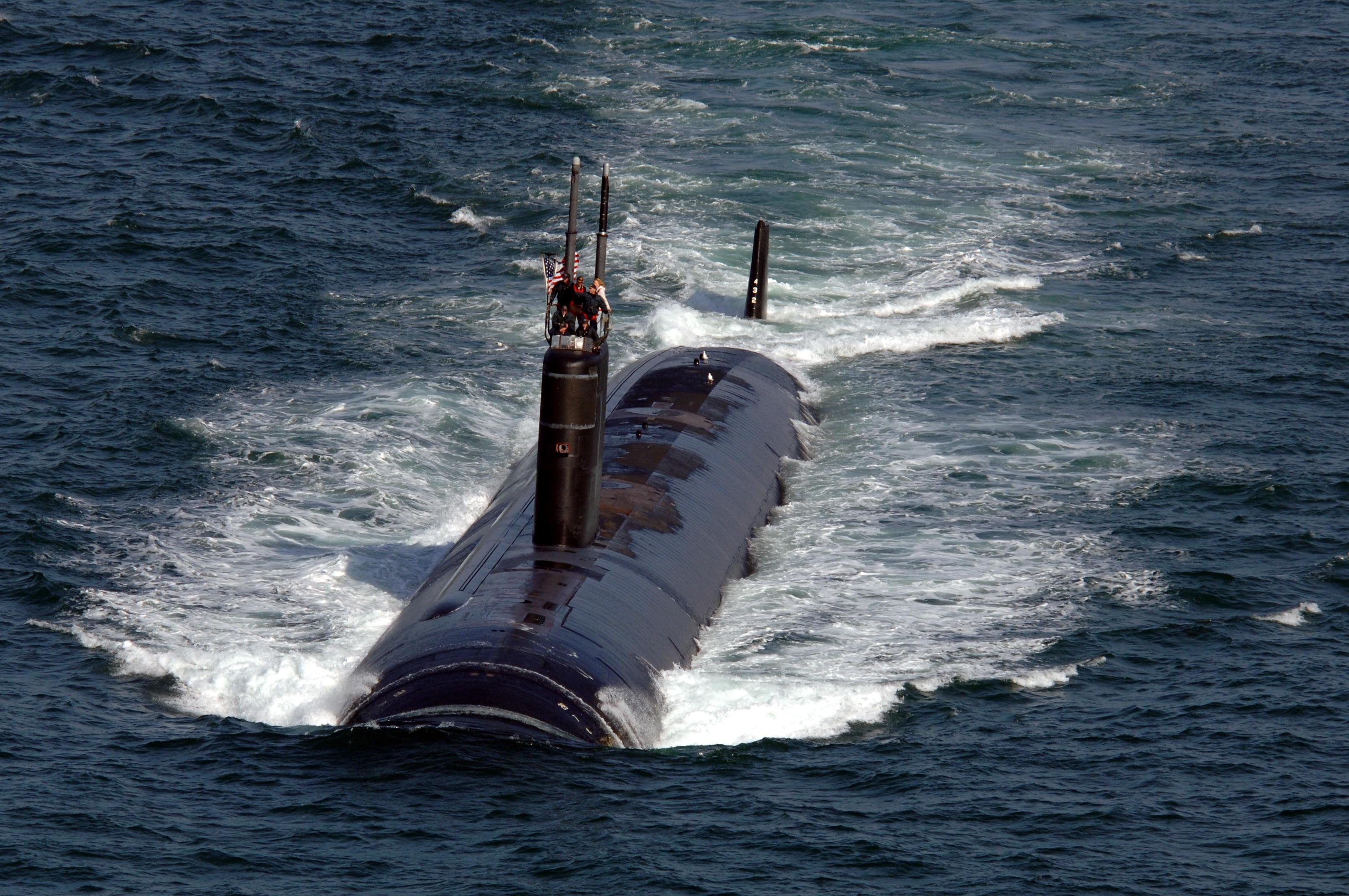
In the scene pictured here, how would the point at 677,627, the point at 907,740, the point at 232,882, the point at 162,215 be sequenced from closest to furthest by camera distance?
the point at 232,882
the point at 907,740
the point at 677,627
the point at 162,215

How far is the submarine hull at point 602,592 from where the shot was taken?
25.2 metres

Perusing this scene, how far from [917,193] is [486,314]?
20.6 meters

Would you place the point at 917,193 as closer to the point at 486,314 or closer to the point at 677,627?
the point at 486,314

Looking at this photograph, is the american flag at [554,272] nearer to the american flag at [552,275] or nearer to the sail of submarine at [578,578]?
the american flag at [552,275]

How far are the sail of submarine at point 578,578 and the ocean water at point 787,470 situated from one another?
2.61ft

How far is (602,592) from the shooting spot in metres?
28.2

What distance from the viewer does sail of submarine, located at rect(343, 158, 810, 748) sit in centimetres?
2523

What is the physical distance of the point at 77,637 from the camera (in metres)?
30.0

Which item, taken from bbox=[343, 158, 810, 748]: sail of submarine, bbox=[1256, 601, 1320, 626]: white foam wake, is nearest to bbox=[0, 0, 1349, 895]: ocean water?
bbox=[1256, 601, 1320, 626]: white foam wake

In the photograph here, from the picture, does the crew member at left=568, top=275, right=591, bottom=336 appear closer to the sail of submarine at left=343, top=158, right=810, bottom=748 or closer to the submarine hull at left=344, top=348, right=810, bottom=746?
the sail of submarine at left=343, top=158, right=810, bottom=748

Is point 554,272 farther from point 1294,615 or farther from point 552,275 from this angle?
point 1294,615

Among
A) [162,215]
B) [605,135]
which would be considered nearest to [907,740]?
[162,215]

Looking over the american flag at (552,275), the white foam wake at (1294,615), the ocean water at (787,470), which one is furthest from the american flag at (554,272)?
the white foam wake at (1294,615)

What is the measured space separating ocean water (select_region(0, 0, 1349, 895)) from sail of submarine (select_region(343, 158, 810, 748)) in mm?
794
